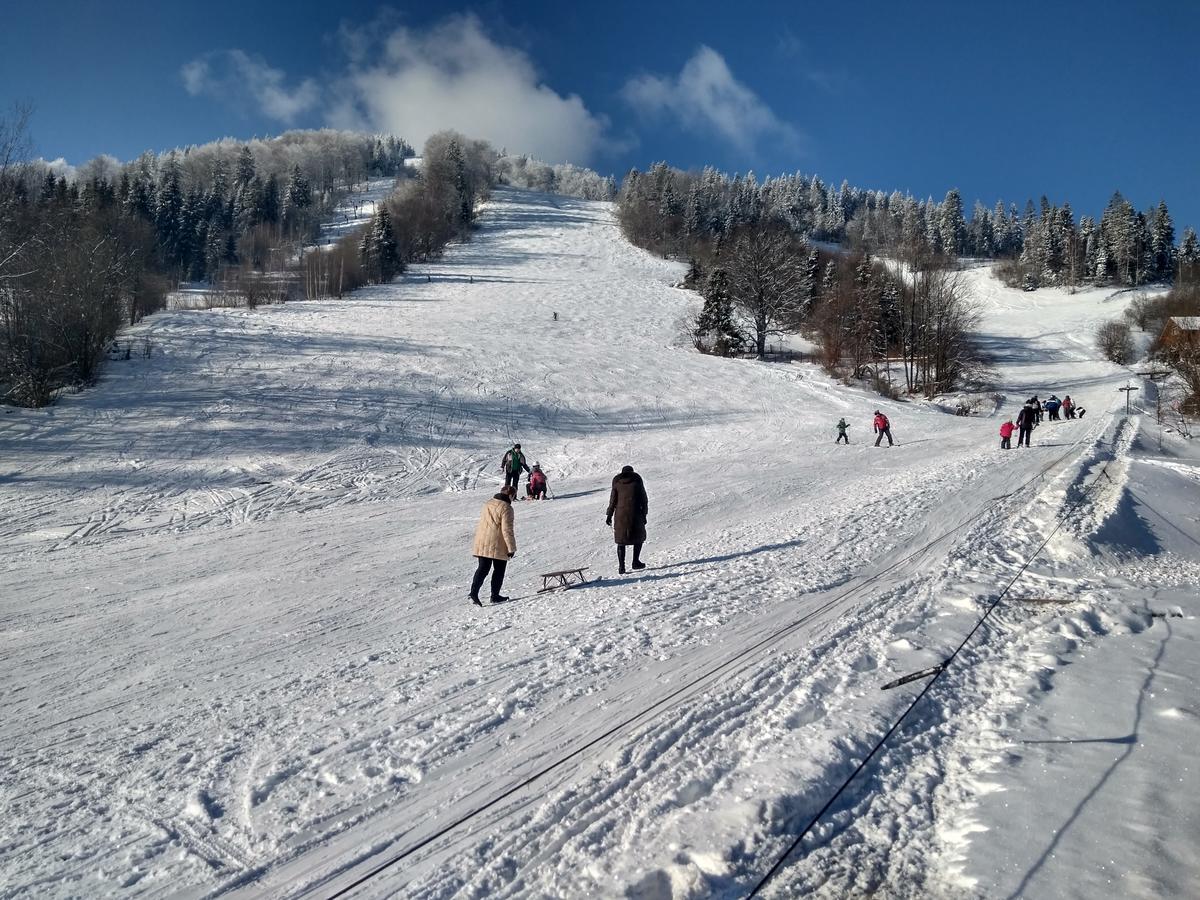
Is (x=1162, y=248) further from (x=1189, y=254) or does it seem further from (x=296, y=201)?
(x=296, y=201)

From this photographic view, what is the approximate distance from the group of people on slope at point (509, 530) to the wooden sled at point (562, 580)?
640 mm

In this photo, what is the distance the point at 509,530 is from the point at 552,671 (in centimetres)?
286

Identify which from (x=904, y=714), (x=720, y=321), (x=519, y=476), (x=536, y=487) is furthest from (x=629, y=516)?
(x=720, y=321)

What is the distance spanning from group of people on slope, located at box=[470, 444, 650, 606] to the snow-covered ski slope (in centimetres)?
47

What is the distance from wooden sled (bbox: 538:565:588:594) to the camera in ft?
32.8

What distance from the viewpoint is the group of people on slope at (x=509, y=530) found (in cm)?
909

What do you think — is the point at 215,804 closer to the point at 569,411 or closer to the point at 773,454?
the point at 773,454

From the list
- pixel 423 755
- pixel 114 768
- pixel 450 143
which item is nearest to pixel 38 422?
pixel 114 768

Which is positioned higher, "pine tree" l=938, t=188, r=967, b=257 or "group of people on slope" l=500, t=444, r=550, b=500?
"pine tree" l=938, t=188, r=967, b=257

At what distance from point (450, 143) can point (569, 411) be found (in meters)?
105

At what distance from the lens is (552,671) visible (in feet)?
21.6

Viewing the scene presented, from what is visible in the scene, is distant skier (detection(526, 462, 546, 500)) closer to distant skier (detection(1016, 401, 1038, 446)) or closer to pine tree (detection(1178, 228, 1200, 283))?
distant skier (detection(1016, 401, 1038, 446))

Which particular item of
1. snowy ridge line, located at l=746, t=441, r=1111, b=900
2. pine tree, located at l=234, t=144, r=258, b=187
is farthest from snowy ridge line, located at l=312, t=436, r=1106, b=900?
pine tree, located at l=234, t=144, r=258, b=187

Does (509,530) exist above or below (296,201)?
below
